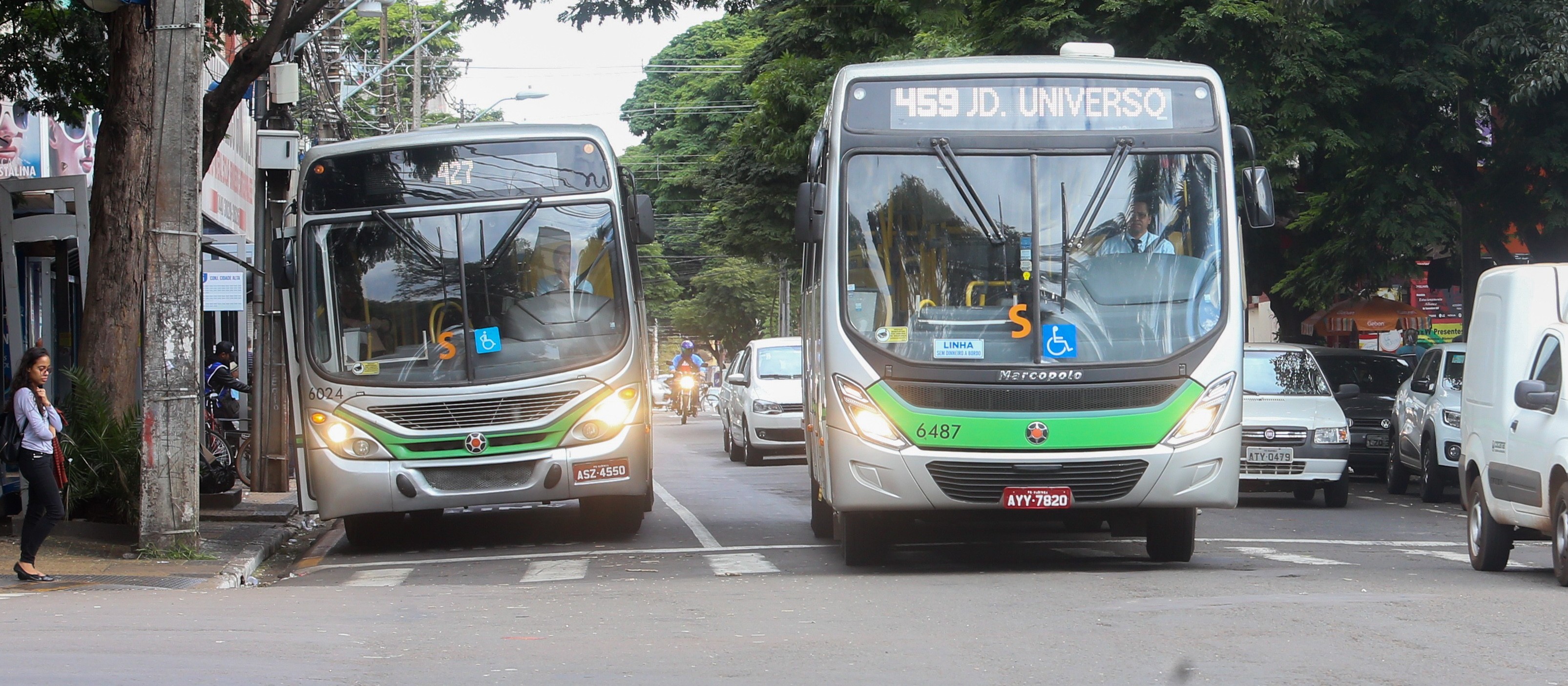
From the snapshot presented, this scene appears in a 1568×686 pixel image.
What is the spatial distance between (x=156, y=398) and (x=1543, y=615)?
8.91 meters

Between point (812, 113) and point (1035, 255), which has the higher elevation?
point (812, 113)

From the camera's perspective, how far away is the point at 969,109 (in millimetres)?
10945

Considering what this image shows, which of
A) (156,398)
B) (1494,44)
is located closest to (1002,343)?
(156,398)

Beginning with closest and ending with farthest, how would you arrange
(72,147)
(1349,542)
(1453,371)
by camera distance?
(1349,542), (1453,371), (72,147)

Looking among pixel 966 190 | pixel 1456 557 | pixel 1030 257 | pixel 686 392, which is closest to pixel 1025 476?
pixel 1030 257

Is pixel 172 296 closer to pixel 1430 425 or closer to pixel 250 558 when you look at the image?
pixel 250 558

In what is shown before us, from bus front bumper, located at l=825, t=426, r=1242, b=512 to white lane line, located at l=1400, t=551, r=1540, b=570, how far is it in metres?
2.98

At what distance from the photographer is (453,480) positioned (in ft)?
43.2

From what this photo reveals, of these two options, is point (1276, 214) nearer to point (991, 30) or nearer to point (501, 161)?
point (991, 30)

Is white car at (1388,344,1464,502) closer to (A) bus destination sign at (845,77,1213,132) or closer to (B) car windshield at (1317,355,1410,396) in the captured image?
(B) car windshield at (1317,355,1410,396)

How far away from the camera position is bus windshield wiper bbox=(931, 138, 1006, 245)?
1069cm

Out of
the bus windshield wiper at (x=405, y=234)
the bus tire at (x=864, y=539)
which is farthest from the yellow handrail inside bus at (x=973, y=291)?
the bus windshield wiper at (x=405, y=234)

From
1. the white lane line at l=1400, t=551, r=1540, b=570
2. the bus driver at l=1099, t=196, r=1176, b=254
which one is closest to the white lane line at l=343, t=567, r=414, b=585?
the bus driver at l=1099, t=196, r=1176, b=254

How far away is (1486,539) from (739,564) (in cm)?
483
